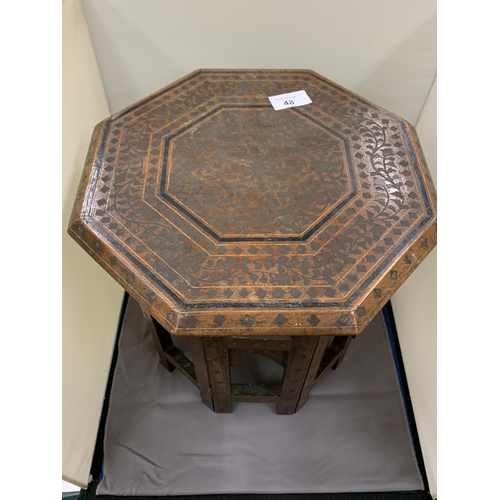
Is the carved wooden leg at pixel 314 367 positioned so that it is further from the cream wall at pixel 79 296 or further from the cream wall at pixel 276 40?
the cream wall at pixel 276 40

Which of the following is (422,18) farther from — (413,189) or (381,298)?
(381,298)

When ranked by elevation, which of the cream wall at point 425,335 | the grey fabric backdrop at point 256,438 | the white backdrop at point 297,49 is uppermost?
the white backdrop at point 297,49

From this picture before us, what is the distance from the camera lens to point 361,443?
137 centimetres

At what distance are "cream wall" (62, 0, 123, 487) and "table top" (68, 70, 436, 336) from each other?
7.6 inches

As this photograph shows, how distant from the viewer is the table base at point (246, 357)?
38.8 inches

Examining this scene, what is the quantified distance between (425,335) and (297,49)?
43.4 inches

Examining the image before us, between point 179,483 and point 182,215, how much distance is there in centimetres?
92

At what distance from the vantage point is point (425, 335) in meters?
1.39

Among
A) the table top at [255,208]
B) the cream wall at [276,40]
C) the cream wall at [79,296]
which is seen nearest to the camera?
the table top at [255,208]

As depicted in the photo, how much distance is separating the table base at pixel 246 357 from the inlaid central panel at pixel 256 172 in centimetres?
28

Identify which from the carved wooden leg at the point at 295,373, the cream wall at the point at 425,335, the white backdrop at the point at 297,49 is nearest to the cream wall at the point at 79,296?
the white backdrop at the point at 297,49

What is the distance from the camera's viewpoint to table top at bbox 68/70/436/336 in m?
0.80

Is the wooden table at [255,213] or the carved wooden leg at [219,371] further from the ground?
the wooden table at [255,213]

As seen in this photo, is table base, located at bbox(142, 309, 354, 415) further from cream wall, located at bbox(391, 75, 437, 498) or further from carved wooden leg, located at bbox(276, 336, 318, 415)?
cream wall, located at bbox(391, 75, 437, 498)
